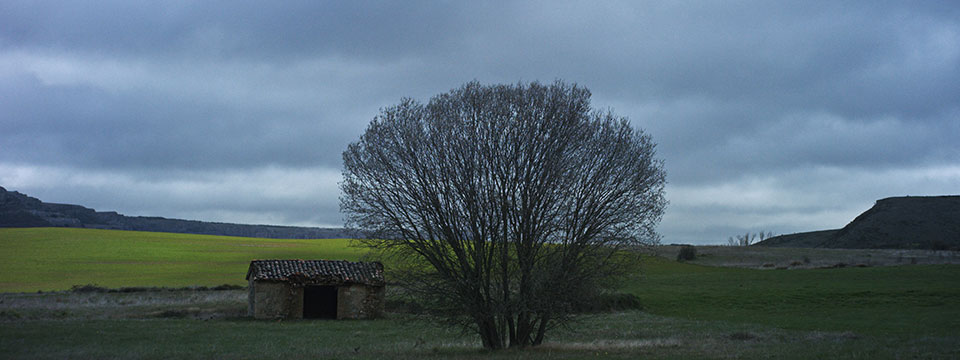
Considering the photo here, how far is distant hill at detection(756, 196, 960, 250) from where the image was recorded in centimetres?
10262

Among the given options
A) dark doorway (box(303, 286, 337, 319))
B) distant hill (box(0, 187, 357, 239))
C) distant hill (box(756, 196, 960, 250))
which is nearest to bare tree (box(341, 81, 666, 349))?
dark doorway (box(303, 286, 337, 319))

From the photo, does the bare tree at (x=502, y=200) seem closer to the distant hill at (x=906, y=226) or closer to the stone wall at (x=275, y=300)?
the stone wall at (x=275, y=300)

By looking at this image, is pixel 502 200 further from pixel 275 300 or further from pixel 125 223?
pixel 125 223

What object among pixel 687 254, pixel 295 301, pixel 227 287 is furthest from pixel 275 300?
pixel 687 254

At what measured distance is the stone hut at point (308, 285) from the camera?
4138 centimetres

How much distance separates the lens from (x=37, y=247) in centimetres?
7631

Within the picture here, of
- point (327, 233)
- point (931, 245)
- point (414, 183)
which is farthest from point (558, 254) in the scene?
point (327, 233)

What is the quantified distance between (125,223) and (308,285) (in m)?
110

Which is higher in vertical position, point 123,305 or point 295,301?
point 295,301

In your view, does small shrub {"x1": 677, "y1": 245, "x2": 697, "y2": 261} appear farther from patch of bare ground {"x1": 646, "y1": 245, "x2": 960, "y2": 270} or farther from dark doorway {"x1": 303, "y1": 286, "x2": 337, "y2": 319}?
dark doorway {"x1": 303, "y1": 286, "x2": 337, "y2": 319}

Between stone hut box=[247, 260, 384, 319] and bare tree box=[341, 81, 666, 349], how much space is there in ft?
75.3

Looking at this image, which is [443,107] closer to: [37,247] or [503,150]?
[503,150]

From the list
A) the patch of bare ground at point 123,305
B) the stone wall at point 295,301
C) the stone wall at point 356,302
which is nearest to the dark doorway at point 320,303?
the stone wall at point 356,302

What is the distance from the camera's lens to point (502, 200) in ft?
63.0
